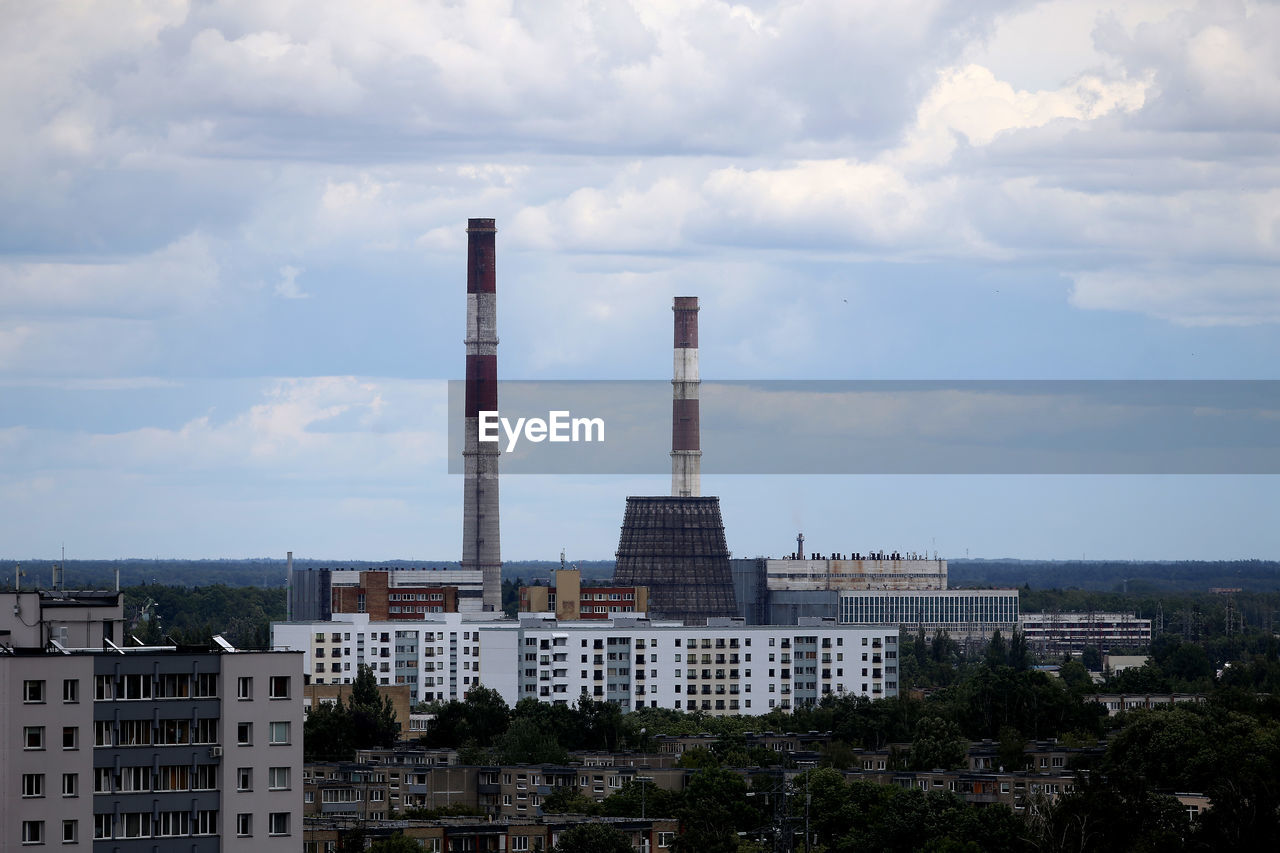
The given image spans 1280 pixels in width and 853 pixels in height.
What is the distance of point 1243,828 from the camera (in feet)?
254

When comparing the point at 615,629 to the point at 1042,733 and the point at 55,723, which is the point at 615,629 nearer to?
the point at 1042,733

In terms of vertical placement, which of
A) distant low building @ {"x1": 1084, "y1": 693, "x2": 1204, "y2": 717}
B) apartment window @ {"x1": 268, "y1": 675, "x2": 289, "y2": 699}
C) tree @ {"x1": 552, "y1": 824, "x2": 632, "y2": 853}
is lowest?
tree @ {"x1": 552, "y1": 824, "x2": 632, "y2": 853}

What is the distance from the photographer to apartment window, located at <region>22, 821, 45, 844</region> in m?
52.9

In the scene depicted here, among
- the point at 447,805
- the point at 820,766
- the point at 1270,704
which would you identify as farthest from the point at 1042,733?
the point at 447,805

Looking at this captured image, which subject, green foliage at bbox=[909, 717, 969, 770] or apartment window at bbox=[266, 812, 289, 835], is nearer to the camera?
apartment window at bbox=[266, 812, 289, 835]

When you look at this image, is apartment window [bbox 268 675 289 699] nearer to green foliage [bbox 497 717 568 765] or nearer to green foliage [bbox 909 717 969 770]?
green foliage [bbox 909 717 969 770]

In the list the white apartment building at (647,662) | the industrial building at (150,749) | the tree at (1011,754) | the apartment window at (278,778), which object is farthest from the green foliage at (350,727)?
the industrial building at (150,749)

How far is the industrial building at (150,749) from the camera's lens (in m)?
53.2

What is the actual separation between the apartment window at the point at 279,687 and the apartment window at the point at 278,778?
5.73 feet

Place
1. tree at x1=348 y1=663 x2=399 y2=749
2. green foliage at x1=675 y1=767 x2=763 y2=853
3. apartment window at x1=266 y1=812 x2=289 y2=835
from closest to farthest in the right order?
apartment window at x1=266 y1=812 x2=289 y2=835
green foliage at x1=675 y1=767 x2=763 y2=853
tree at x1=348 y1=663 x2=399 y2=749

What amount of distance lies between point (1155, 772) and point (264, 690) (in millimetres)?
52452

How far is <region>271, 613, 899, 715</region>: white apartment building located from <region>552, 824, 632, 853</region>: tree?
3351 inches

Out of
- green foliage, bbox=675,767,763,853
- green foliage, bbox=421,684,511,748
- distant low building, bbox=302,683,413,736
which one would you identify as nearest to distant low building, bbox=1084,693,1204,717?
green foliage, bbox=421,684,511,748

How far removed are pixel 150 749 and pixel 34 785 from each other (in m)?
2.82
